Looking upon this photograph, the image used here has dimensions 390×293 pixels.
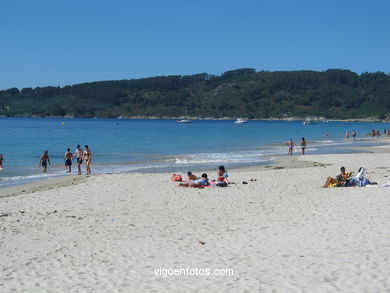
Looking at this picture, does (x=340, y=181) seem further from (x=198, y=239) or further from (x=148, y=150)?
(x=148, y=150)

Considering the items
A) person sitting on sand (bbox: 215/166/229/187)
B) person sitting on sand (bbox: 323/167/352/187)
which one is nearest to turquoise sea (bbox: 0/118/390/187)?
person sitting on sand (bbox: 215/166/229/187)

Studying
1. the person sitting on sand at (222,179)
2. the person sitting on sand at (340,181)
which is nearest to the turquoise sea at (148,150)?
the person sitting on sand at (222,179)

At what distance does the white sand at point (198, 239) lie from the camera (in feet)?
23.3

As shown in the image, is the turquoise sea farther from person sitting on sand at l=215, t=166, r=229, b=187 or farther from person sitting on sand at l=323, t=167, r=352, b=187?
person sitting on sand at l=323, t=167, r=352, b=187

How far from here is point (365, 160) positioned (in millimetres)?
28344

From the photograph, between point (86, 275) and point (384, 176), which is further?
point (384, 176)

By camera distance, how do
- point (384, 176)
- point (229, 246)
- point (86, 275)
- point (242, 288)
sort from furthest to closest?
point (384, 176) → point (229, 246) → point (86, 275) → point (242, 288)

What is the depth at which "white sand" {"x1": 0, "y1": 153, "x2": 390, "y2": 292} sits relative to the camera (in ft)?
23.3

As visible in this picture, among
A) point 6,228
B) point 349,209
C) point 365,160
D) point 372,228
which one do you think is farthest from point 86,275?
point 365,160

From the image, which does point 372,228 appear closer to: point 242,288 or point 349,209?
point 349,209

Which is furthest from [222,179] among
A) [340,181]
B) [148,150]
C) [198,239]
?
[148,150]

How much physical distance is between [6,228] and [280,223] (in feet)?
19.1

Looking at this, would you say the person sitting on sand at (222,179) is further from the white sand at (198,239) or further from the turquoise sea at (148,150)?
the turquoise sea at (148,150)

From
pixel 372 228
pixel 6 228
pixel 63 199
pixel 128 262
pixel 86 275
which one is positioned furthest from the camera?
pixel 63 199
